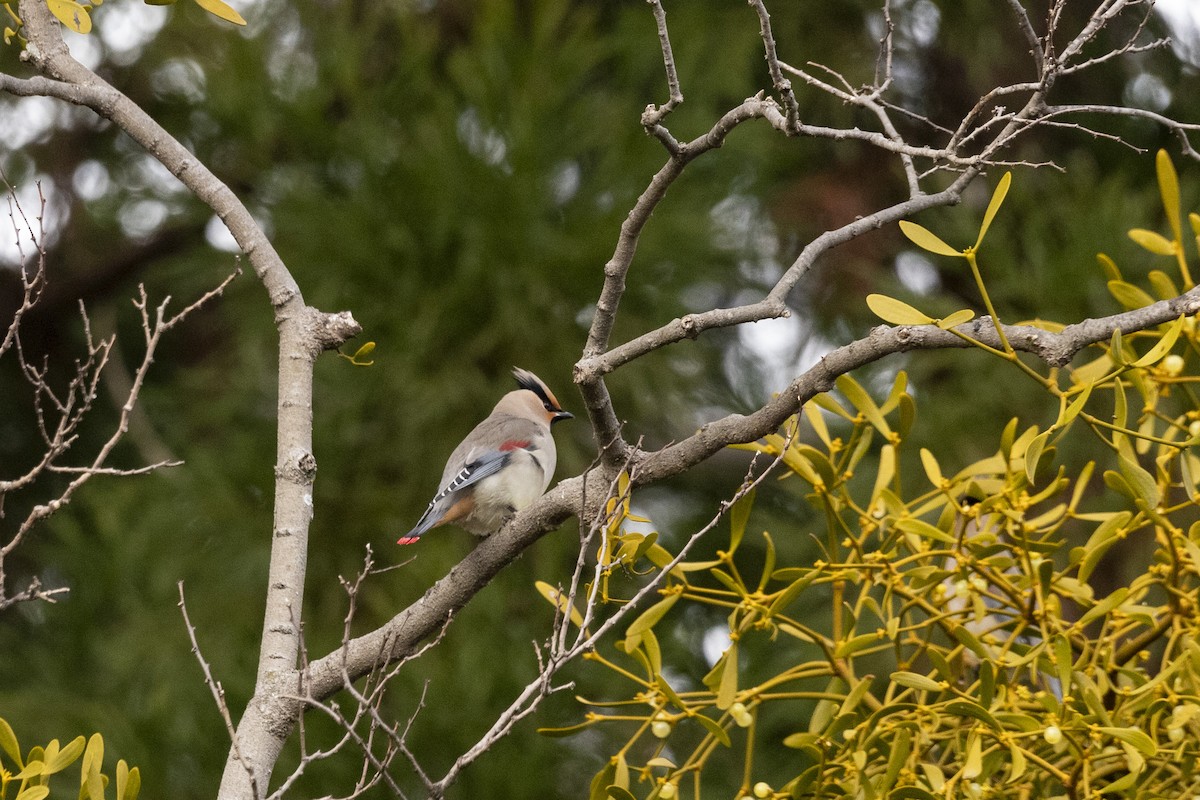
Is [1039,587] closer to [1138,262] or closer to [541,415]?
[541,415]

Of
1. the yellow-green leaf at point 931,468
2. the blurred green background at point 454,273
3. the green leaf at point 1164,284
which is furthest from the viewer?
the blurred green background at point 454,273

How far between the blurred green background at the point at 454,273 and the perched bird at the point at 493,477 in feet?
1.91

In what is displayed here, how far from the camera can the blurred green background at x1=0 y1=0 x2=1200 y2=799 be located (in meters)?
3.93

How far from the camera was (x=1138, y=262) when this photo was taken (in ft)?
13.3

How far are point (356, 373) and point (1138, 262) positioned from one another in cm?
223

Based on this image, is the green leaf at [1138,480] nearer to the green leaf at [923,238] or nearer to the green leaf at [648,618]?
the green leaf at [923,238]

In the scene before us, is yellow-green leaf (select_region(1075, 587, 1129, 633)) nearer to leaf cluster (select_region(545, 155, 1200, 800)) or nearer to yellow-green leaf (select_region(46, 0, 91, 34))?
leaf cluster (select_region(545, 155, 1200, 800))

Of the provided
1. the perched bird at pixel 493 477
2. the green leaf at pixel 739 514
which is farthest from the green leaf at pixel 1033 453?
the perched bird at pixel 493 477

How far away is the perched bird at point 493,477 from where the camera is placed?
9.91ft

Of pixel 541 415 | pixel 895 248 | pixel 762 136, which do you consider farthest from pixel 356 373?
pixel 895 248

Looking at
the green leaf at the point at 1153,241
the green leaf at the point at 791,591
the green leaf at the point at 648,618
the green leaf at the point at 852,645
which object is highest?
the green leaf at the point at 1153,241

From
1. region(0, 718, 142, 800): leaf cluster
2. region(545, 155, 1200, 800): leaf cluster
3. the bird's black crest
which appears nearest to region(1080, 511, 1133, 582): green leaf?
region(545, 155, 1200, 800): leaf cluster

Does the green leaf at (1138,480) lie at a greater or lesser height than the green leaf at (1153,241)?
lesser

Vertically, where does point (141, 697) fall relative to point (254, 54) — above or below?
below
